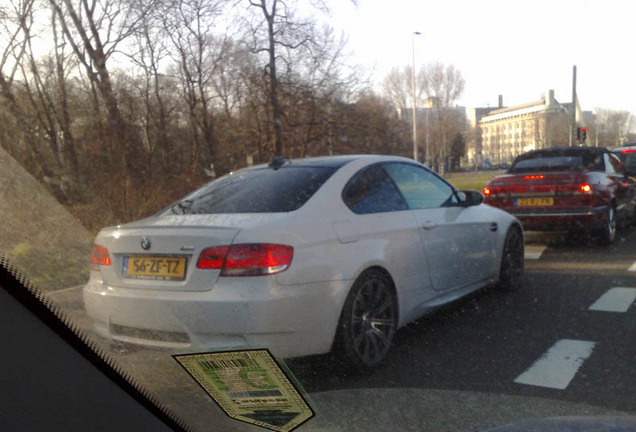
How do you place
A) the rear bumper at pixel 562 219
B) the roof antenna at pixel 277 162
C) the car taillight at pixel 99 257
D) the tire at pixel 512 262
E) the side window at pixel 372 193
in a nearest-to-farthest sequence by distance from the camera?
the car taillight at pixel 99 257 → the side window at pixel 372 193 → the roof antenna at pixel 277 162 → the tire at pixel 512 262 → the rear bumper at pixel 562 219

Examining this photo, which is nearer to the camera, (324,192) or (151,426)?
(151,426)

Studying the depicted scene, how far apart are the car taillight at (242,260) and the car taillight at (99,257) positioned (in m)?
0.51

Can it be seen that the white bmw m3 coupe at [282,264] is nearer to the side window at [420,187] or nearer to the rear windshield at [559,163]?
the side window at [420,187]

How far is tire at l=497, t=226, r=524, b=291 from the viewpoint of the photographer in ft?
19.8

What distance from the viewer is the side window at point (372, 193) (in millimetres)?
4082

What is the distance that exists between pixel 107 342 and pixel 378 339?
1.82 meters

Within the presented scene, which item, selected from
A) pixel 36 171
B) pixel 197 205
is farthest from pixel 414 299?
pixel 36 171

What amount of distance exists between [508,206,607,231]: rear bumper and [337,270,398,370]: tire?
5.30m

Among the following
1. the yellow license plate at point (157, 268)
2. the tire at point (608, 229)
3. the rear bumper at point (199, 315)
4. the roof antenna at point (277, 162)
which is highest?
the roof antenna at point (277, 162)

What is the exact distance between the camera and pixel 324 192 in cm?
392

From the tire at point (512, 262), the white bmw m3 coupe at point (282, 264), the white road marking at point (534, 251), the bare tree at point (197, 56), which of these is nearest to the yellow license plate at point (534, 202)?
the white road marking at point (534, 251)

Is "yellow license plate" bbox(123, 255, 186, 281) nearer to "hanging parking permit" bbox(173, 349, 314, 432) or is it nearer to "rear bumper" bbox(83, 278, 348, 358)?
"rear bumper" bbox(83, 278, 348, 358)

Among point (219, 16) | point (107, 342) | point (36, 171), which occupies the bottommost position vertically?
point (107, 342)

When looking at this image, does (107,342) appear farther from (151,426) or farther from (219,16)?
(219,16)
